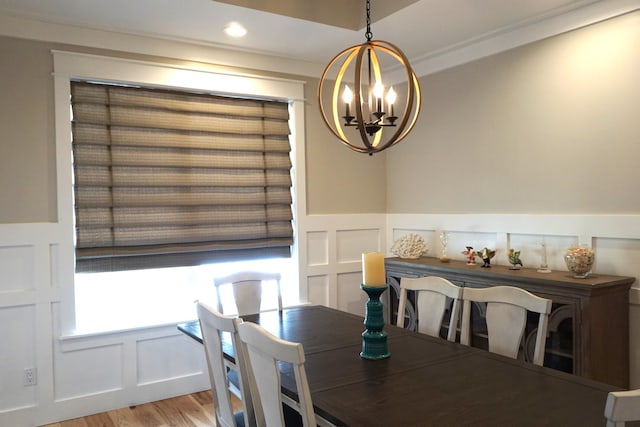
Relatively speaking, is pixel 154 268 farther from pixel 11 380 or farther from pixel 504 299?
pixel 504 299

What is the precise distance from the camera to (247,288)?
10.8 ft

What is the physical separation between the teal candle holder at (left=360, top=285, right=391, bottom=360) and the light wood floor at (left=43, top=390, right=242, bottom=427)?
1654 mm

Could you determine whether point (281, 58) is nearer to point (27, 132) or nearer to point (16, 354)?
point (27, 132)

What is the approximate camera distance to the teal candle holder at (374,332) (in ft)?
6.91

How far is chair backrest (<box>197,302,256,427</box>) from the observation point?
189 centimetres

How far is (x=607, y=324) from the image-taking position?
2.80m

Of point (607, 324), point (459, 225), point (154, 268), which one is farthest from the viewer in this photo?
point (459, 225)

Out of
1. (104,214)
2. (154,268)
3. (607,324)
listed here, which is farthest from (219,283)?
(607,324)

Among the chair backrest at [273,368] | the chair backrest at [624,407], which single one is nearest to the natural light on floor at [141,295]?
the chair backrest at [273,368]

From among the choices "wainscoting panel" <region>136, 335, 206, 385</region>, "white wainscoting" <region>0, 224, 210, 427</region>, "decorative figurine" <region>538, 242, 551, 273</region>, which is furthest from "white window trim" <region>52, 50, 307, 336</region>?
"decorative figurine" <region>538, 242, 551, 273</region>

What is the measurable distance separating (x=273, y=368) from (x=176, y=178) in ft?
8.29

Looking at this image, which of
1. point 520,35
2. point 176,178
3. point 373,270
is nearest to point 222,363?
point 373,270

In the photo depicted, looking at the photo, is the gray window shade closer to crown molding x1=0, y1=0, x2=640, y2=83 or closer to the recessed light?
crown molding x1=0, y1=0, x2=640, y2=83

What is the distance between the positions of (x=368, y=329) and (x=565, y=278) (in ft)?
4.77
